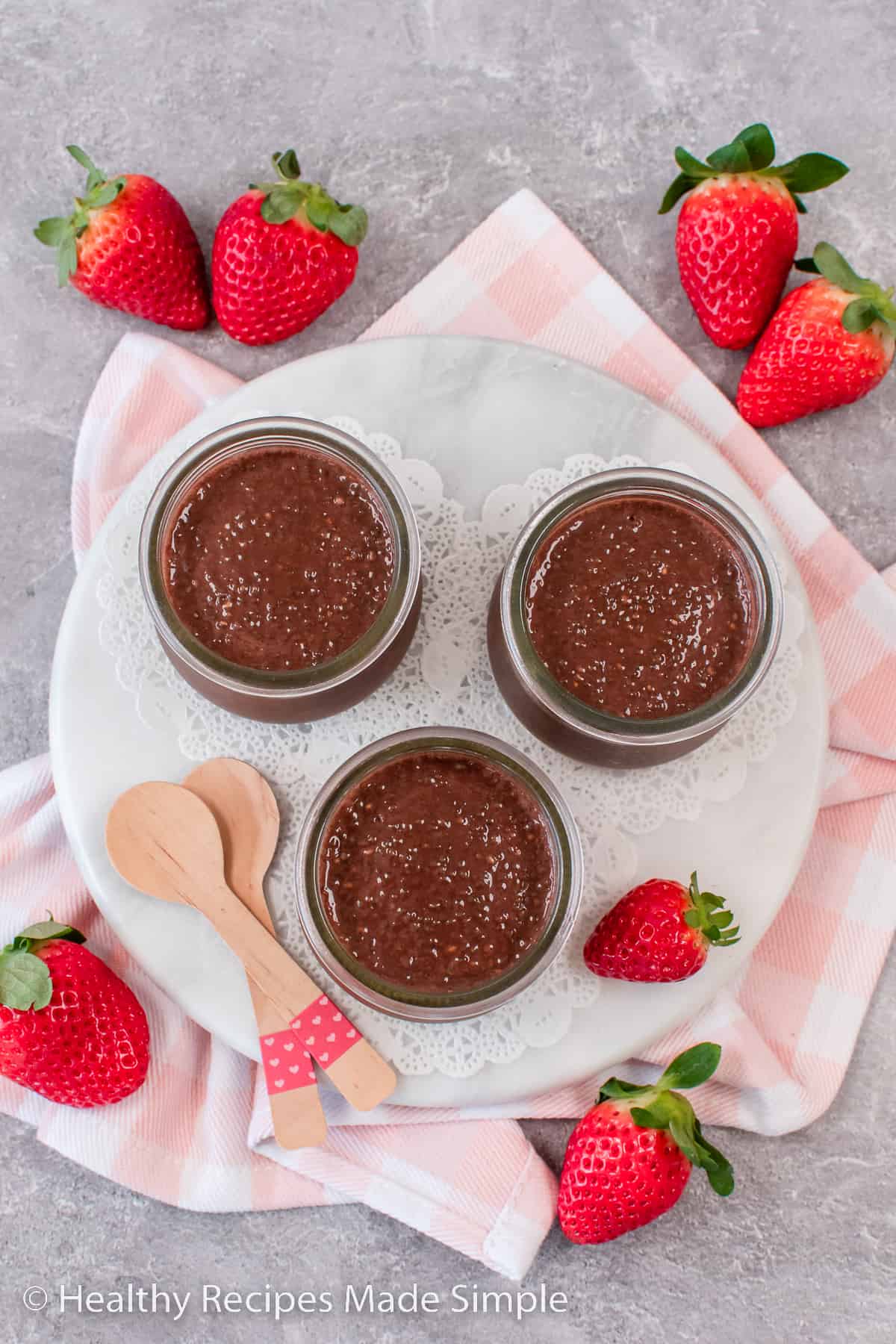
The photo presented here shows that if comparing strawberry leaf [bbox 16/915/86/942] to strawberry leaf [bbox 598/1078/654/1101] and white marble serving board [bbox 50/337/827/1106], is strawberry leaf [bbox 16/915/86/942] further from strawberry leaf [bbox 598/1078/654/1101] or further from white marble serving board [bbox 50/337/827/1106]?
strawberry leaf [bbox 598/1078/654/1101]

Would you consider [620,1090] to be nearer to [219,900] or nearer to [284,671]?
[219,900]

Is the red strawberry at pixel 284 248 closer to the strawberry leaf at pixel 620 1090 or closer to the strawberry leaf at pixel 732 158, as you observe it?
the strawberry leaf at pixel 732 158

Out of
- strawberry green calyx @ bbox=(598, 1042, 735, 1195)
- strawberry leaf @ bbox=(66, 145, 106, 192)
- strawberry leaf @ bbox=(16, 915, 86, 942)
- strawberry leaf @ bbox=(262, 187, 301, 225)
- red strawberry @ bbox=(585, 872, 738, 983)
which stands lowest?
strawberry green calyx @ bbox=(598, 1042, 735, 1195)

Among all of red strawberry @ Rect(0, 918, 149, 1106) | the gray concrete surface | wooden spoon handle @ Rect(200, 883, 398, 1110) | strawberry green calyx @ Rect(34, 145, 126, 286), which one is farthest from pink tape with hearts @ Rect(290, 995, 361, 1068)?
strawberry green calyx @ Rect(34, 145, 126, 286)

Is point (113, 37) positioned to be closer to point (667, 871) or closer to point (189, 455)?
point (189, 455)

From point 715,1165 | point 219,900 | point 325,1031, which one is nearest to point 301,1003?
point 325,1031
